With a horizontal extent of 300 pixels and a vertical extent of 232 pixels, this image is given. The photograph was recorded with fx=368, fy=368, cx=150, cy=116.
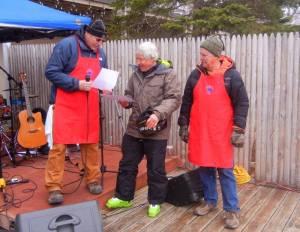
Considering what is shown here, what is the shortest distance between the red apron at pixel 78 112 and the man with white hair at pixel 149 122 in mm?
395

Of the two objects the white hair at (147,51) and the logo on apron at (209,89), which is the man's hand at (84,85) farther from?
the logo on apron at (209,89)

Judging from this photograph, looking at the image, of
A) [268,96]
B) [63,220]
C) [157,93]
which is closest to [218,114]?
[157,93]

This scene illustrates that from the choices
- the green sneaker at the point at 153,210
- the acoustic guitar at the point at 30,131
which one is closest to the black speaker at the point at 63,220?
the green sneaker at the point at 153,210

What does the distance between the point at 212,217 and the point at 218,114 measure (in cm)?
109

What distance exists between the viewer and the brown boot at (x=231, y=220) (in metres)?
3.47

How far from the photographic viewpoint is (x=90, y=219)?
8.27ft

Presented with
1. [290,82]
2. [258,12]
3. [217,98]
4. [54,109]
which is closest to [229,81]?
[217,98]

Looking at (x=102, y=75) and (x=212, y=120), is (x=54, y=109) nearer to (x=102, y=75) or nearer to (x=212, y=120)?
(x=102, y=75)

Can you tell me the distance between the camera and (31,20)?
468 centimetres

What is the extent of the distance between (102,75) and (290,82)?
7.52 ft

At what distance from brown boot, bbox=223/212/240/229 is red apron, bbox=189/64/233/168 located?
0.47 meters

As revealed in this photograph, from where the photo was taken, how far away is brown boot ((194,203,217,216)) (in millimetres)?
3764

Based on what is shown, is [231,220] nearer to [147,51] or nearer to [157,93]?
[157,93]

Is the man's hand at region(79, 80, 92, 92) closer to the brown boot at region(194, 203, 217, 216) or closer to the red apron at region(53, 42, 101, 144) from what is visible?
the red apron at region(53, 42, 101, 144)
